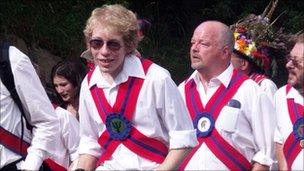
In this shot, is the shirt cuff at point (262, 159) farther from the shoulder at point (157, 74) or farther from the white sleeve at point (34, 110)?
the white sleeve at point (34, 110)

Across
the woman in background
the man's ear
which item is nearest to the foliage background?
the man's ear

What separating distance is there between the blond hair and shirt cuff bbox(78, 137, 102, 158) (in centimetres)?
61

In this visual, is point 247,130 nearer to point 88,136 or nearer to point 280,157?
point 280,157

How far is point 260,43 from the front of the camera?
7770 mm

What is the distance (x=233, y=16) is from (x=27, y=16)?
3.59 m

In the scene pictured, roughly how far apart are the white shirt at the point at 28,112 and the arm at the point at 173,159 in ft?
2.33

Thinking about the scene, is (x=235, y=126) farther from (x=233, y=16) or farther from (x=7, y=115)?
(x=233, y=16)

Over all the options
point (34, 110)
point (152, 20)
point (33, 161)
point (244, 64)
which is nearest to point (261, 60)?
point (244, 64)

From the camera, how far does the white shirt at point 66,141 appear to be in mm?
6453

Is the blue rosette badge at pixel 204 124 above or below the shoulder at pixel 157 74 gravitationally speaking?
below

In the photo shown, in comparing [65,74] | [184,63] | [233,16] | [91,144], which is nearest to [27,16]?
[184,63]

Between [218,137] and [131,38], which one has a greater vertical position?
[131,38]

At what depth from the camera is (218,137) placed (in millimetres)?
6059

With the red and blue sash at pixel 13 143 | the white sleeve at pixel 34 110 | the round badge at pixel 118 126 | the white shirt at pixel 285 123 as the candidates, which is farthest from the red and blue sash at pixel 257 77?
the red and blue sash at pixel 13 143
